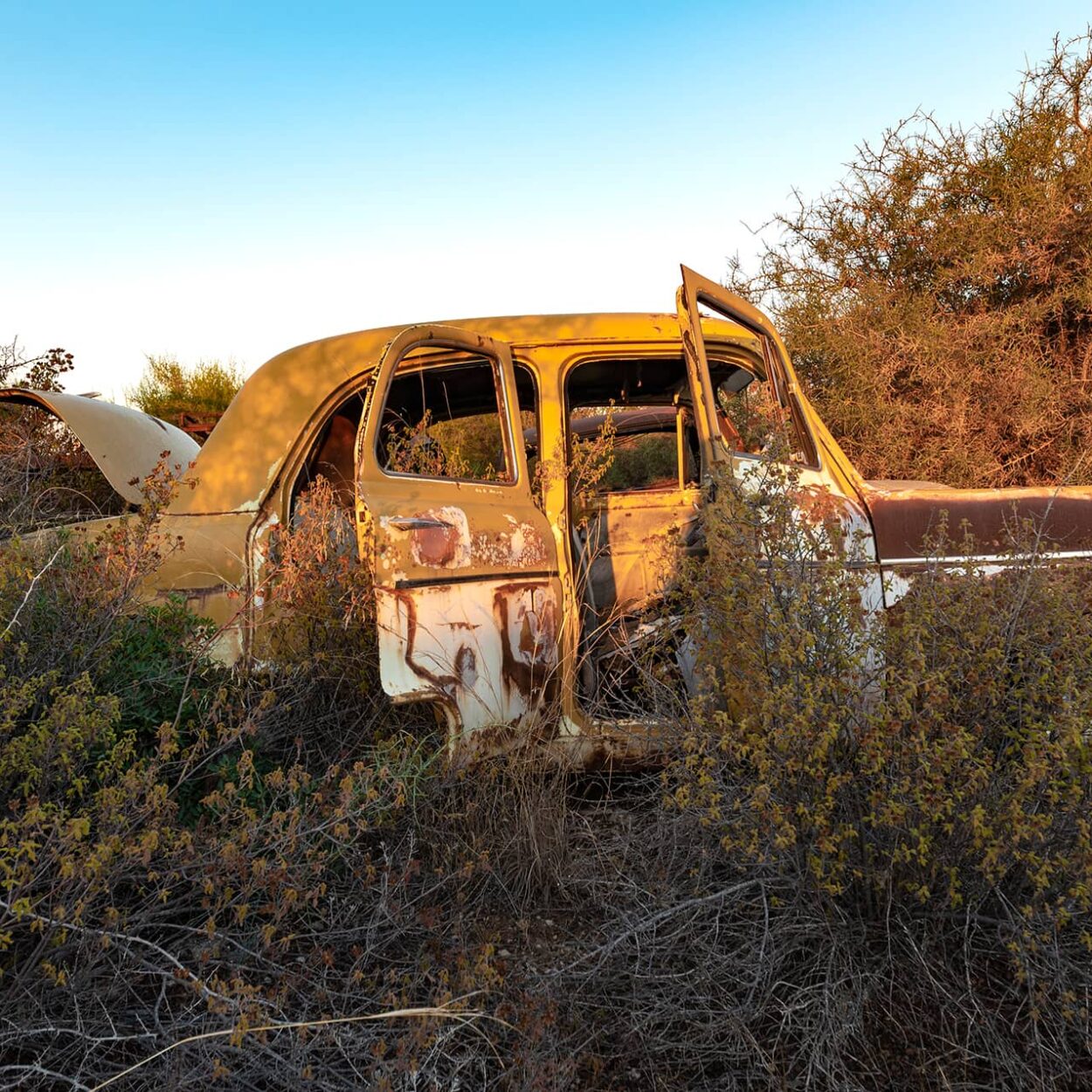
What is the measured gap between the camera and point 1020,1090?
186 centimetres

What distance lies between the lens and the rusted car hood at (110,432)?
436 centimetres

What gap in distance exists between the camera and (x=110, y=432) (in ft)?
14.9

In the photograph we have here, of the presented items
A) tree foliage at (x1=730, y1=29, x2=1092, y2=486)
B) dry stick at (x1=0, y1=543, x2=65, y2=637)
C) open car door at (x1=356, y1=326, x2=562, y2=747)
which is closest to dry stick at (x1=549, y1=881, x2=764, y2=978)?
open car door at (x1=356, y1=326, x2=562, y2=747)

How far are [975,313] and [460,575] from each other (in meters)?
6.99

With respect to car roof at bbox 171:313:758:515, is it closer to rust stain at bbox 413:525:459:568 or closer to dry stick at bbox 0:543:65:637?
dry stick at bbox 0:543:65:637

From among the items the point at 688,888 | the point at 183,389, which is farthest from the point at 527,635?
the point at 183,389

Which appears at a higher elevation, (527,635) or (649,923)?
(527,635)

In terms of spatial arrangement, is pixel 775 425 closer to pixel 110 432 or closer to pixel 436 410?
pixel 436 410

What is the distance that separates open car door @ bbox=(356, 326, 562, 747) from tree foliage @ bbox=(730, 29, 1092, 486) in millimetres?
5623

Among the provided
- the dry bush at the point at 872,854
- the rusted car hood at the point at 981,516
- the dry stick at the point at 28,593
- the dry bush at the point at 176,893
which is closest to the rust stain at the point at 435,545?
the dry bush at the point at 176,893

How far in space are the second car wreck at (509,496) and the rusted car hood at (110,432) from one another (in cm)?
2

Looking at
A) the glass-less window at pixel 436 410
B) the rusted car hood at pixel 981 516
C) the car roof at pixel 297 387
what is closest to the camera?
the rusted car hood at pixel 981 516

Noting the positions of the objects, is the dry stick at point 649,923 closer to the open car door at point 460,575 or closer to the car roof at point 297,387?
the open car door at point 460,575

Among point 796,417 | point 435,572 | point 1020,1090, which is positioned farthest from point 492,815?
point 796,417
